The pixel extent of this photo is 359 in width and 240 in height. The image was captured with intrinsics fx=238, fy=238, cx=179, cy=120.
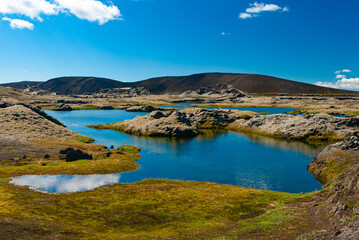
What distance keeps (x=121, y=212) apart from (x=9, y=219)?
12.9 metres

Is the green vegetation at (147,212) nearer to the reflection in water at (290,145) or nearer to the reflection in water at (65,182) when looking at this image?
the reflection in water at (65,182)

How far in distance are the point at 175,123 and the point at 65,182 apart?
73348mm

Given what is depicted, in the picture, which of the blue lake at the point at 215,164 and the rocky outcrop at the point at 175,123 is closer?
the blue lake at the point at 215,164

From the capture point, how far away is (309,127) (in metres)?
100

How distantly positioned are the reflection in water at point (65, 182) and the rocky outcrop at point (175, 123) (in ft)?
188

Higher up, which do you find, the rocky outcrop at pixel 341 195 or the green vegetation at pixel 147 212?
the rocky outcrop at pixel 341 195

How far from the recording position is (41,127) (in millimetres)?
90875

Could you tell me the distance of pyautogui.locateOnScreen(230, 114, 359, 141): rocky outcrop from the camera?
94750 mm

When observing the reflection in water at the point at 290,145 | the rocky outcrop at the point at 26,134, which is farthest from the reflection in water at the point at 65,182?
the reflection in water at the point at 290,145

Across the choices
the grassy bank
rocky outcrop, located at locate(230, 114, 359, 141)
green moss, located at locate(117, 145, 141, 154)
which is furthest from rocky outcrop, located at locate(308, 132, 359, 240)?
green moss, located at locate(117, 145, 141, 154)

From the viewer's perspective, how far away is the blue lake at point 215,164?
160 feet

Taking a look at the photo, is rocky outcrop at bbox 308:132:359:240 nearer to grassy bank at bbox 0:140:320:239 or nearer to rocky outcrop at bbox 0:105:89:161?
grassy bank at bbox 0:140:320:239

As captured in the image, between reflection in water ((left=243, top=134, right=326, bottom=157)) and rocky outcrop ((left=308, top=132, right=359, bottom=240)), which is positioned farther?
reflection in water ((left=243, top=134, right=326, bottom=157))

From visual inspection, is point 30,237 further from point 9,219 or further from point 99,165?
point 99,165
